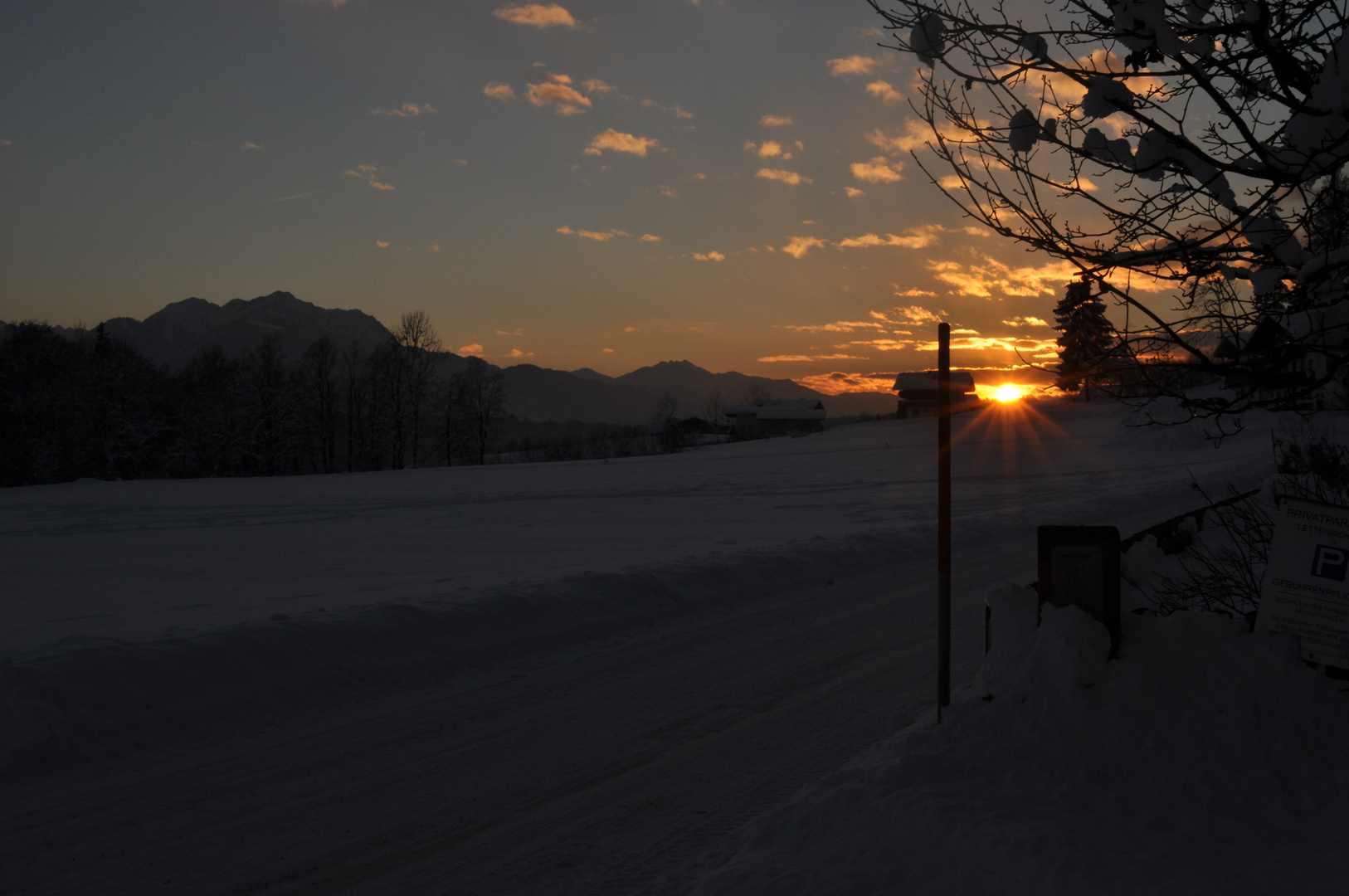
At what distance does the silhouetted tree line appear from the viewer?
56375 millimetres

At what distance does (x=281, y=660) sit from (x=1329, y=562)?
711 cm

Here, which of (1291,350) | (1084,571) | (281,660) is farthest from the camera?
(281,660)

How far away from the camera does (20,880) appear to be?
3.73m

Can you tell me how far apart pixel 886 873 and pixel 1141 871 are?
35.4 inches

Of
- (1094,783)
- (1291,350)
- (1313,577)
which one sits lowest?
(1094,783)

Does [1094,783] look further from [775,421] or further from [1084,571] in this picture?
[775,421]

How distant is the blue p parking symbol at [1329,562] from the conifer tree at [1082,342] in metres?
1.34

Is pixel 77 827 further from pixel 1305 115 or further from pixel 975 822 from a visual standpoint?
pixel 1305 115

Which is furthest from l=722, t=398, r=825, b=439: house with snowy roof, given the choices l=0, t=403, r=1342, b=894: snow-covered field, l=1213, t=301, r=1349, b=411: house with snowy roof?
l=1213, t=301, r=1349, b=411: house with snowy roof

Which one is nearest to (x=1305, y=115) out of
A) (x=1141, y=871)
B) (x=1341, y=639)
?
(x=1341, y=639)

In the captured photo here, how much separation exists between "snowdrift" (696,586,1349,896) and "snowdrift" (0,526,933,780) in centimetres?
421

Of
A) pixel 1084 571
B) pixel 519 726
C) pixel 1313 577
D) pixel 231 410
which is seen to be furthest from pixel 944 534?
pixel 231 410

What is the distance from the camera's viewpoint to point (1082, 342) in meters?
4.34

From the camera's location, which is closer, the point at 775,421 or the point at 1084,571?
the point at 1084,571
